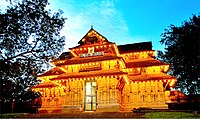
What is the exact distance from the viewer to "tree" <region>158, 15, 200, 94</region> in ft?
89.1

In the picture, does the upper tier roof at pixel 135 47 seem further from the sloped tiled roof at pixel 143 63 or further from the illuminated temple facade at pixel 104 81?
the sloped tiled roof at pixel 143 63

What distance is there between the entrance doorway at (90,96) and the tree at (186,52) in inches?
510

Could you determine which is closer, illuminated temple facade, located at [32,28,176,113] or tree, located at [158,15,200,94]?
illuminated temple facade, located at [32,28,176,113]

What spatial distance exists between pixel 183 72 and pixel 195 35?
636 centimetres

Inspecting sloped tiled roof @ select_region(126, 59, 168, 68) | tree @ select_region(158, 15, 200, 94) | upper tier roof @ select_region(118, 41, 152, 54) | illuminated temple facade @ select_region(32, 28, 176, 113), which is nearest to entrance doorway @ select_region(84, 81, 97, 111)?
illuminated temple facade @ select_region(32, 28, 176, 113)

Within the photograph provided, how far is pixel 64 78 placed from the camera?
21.2m

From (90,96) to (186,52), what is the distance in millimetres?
13877

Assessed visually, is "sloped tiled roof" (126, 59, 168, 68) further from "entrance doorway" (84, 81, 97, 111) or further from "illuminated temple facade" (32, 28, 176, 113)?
"entrance doorway" (84, 81, 97, 111)

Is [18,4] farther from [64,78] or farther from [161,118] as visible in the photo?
[161,118]

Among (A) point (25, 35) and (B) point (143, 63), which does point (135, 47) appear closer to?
(B) point (143, 63)

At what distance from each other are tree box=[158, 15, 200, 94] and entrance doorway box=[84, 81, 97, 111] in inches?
510

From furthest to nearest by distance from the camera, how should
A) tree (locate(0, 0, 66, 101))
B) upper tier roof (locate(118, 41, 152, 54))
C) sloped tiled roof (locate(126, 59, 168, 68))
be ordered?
upper tier roof (locate(118, 41, 152, 54)) < sloped tiled roof (locate(126, 59, 168, 68)) < tree (locate(0, 0, 66, 101))

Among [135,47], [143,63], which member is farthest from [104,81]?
[135,47]

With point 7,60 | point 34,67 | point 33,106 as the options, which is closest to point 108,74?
point 34,67
